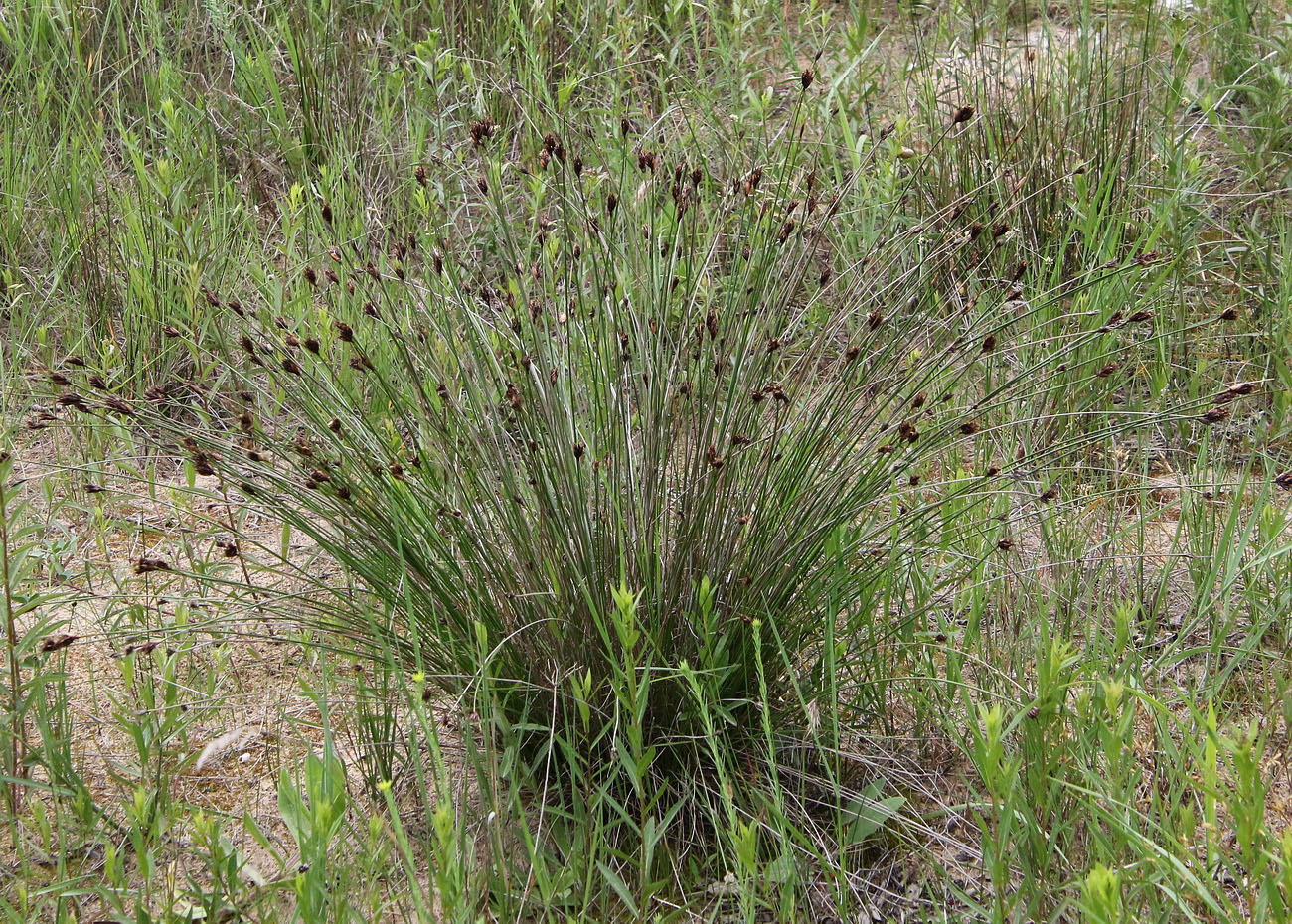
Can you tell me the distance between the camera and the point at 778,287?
7.01ft

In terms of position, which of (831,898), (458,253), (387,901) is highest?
(458,253)

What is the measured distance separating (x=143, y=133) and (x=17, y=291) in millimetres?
1210

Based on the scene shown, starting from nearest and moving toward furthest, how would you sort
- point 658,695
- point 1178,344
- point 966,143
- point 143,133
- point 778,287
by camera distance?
1. point 658,695
2. point 778,287
3. point 1178,344
4. point 966,143
5. point 143,133

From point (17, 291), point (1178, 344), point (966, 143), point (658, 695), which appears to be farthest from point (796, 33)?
point (658, 695)

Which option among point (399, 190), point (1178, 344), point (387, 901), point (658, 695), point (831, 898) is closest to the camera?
point (387, 901)

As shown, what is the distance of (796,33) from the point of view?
4902 millimetres

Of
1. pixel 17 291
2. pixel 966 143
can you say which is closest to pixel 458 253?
pixel 17 291

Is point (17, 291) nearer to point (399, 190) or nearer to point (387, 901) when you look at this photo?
point (399, 190)

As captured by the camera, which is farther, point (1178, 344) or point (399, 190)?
point (399, 190)

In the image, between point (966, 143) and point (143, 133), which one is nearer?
point (966, 143)

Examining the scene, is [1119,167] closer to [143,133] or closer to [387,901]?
[387,901]

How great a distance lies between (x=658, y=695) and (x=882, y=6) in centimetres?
369

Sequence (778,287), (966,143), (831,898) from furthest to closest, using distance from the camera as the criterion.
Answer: (966,143)
(778,287)
(831,898)

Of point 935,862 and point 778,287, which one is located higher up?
point 778,287
